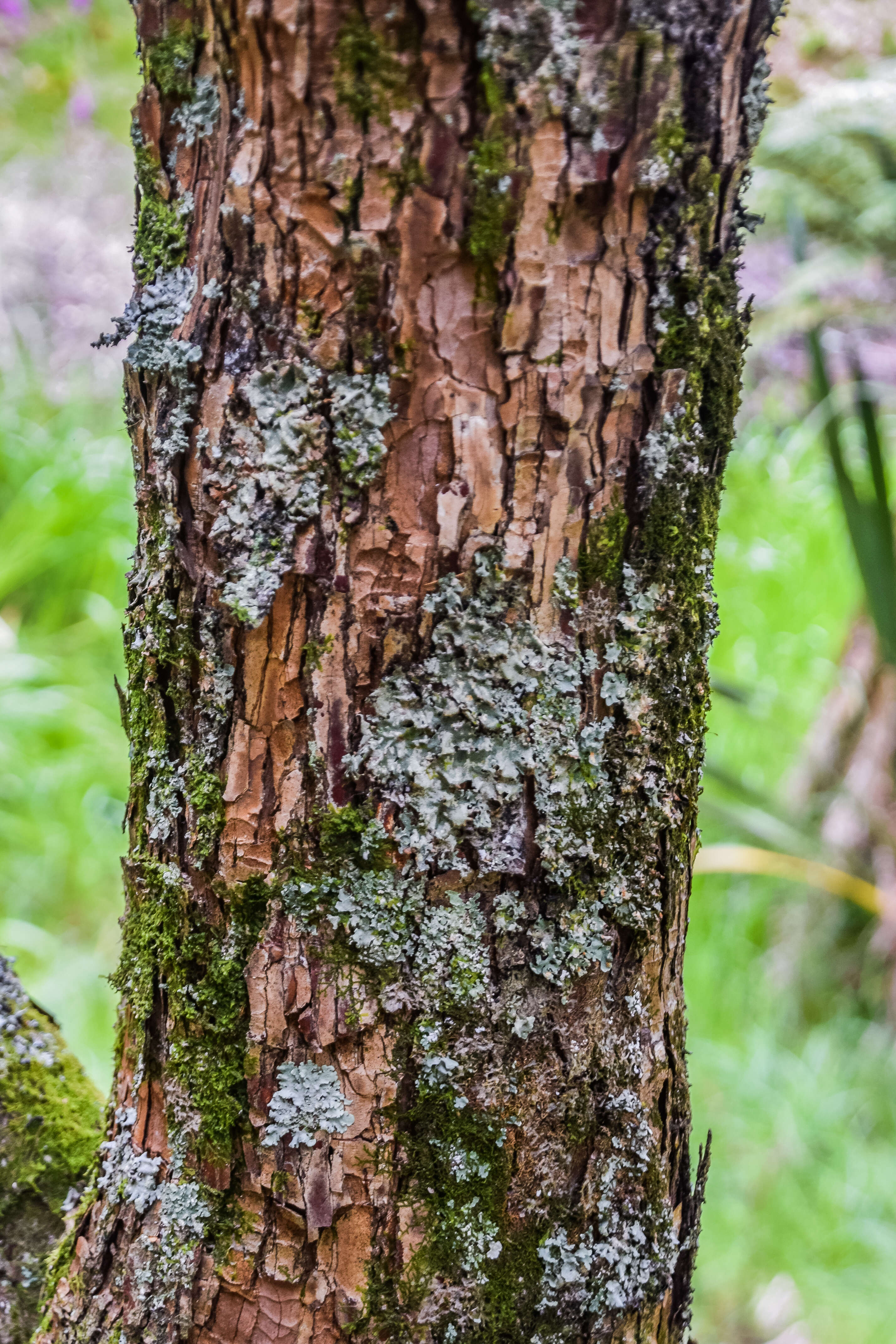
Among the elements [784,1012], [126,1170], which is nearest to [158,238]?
[126,1170]

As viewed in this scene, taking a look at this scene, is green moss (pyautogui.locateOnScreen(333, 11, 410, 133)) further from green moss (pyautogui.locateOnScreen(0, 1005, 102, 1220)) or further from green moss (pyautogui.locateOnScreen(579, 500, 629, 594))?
green moss (pyautogui.locateOnScreen(0, 1005, 102, 1220))

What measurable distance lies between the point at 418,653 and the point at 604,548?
12 centimetres

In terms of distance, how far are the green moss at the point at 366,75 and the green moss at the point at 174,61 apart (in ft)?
0.31

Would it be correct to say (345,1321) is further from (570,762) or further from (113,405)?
(113,405)

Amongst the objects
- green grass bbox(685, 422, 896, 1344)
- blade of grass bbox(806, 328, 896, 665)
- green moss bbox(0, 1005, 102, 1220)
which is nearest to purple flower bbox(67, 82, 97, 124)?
green grass bbox(685, 422, 896, 1344)

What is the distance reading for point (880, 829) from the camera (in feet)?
7.72

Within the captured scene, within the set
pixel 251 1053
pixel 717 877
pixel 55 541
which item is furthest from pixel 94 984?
pixel 251 1053

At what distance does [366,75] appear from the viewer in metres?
0.45

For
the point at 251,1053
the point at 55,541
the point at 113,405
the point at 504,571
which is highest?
the point at 113,405

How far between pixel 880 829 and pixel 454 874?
7.01 ft

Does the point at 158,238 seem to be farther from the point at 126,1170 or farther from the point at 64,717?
the point at 64,717

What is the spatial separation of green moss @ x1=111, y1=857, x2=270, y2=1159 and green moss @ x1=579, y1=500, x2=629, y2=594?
26 cm

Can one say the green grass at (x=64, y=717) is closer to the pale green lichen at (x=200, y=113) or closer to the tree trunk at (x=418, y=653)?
the tree trunk at (x=418, y=653)

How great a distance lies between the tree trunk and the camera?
47 cm
